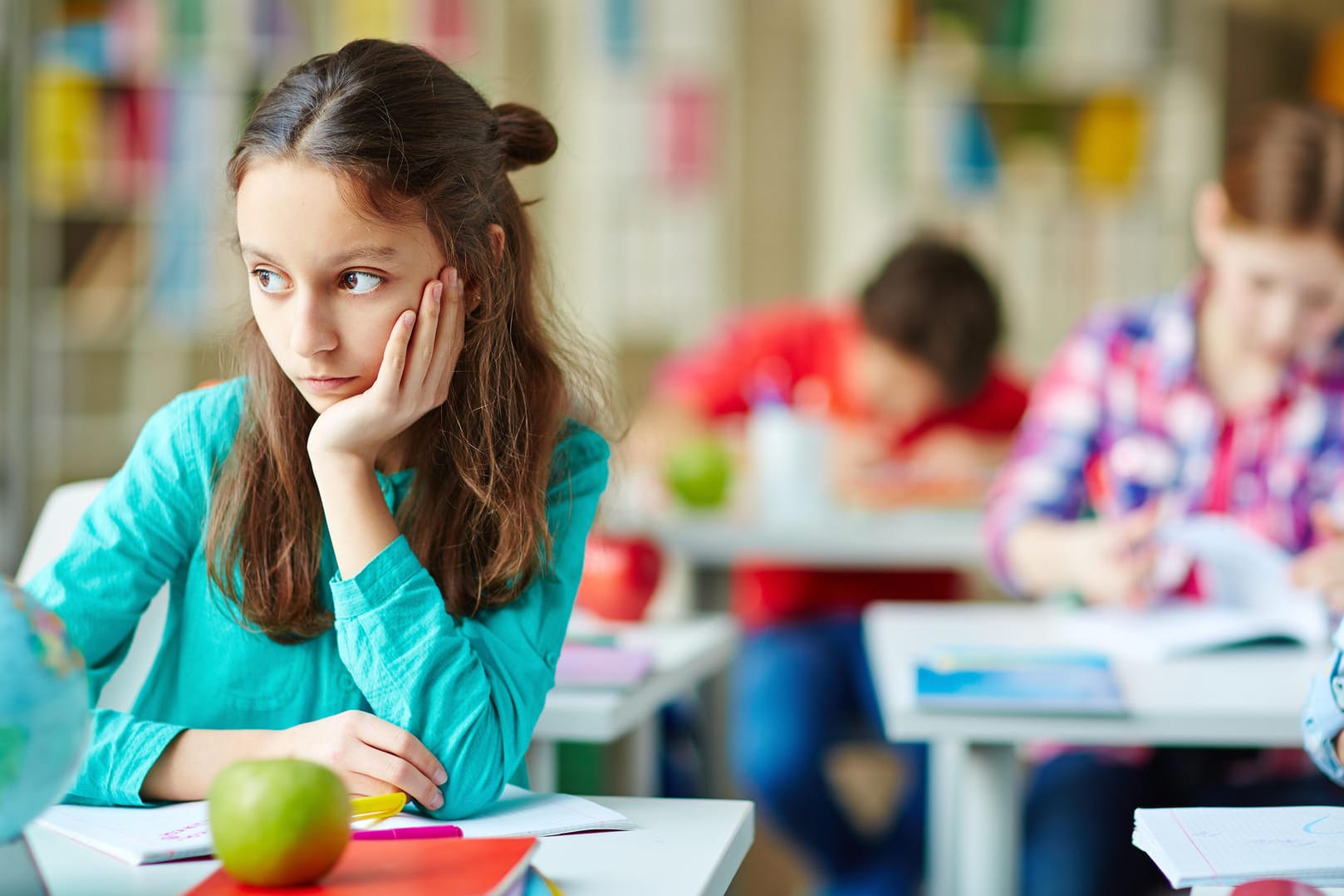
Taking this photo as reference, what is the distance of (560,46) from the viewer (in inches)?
171

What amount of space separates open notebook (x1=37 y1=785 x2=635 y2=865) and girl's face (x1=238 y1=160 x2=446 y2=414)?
0.94 ft

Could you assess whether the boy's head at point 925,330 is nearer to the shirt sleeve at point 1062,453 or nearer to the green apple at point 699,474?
the green apple at point 699,474

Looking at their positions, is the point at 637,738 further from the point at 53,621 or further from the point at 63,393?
the point at 63,393

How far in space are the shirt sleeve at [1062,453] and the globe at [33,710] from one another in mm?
1337

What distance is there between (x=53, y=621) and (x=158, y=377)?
381cm

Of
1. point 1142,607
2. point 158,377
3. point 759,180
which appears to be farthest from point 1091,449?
point 158,377

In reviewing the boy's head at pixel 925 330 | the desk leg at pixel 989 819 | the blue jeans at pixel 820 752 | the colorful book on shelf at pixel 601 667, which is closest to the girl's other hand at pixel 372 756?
the colorful book on shelf at pixel 601 667

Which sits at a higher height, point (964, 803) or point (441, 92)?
point (441, 92)

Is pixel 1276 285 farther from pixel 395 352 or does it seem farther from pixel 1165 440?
pixel 395 352

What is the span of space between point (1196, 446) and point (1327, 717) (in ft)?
3.10

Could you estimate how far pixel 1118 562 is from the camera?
5.25 feet

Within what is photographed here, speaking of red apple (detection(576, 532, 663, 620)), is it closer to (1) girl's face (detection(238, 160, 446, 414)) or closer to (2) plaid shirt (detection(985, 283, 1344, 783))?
(2) plaid shirt (detection(985, 283, 1344, 783))

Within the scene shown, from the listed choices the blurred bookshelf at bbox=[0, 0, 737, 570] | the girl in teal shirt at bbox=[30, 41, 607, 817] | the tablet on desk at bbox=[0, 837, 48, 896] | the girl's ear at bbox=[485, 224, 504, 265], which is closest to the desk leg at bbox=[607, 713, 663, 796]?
the girl in teal shirt at bbox=[30, 41, 607, 817]

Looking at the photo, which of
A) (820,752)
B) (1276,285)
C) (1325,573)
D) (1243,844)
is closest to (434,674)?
(1243,844)
